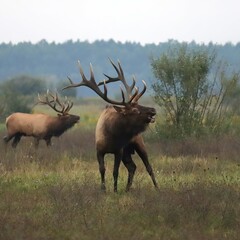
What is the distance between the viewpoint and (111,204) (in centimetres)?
853

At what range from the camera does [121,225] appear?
7.00 metres

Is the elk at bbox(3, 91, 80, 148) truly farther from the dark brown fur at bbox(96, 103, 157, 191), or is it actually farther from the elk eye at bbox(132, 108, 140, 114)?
the elk eye at bbox(132, 108, 140, 114)

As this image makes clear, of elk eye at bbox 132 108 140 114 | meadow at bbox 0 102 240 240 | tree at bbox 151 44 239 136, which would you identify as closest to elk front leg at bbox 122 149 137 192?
meadow at bbox 0 102 240 240

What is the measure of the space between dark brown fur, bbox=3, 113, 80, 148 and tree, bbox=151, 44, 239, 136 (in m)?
3.99

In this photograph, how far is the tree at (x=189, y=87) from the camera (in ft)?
58.2

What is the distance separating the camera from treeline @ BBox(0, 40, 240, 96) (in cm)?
15050

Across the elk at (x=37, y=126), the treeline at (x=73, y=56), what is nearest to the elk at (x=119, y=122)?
the elk at (x=37, y=126)

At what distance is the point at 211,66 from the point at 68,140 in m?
5.73

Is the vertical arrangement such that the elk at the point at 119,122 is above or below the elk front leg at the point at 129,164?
above

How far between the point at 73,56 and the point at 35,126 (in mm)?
147794

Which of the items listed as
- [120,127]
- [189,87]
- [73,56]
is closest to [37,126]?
[189,87]

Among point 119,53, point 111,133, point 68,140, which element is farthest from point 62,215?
point 119,53

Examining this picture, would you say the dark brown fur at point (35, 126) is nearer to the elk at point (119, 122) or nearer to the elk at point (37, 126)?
the elk at point (37, 126)

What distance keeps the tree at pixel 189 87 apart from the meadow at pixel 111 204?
4.34 meters
